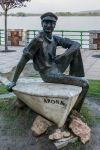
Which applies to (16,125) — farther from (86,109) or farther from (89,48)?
(89,48)

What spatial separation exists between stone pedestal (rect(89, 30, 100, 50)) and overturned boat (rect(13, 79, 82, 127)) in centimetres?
1642

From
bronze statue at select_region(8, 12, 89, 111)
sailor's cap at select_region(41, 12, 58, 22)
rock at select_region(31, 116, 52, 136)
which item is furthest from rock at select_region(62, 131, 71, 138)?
sailor's cap at select_region(41, 12, 58, 22)

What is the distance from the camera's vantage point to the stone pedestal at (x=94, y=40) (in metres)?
22.9

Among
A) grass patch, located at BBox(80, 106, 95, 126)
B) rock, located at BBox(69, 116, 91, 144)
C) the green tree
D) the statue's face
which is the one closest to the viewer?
rock, located at BBox(69, 116, 91, 144)

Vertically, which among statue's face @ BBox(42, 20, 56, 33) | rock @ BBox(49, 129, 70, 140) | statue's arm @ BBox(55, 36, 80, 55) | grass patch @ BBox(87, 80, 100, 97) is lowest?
rock @ BBox(49, 129, 70, 140)

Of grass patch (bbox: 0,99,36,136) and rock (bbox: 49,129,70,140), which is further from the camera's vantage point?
grass patch (bbox: 0,99,36,136)

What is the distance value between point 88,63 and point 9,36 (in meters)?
8.50

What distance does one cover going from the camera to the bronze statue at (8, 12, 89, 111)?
663 cm

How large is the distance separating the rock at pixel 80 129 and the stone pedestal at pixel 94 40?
16.4m

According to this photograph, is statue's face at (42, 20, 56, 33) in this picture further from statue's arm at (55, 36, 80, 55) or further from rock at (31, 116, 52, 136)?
rock at (31, 116, 52, 136)

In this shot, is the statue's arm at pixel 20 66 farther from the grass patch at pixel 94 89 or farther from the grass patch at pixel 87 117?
the grass patch at pixel 94 89

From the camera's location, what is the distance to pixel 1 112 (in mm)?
7418

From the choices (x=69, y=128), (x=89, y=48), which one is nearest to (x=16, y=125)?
(x=69, y=128)

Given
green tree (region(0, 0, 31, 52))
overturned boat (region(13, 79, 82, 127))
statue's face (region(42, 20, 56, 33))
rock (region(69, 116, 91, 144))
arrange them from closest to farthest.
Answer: overturned boat (region(13, 79, 82, 127)) → rock (region(69, 116, 91, 144)) → statue's face (region(42, 20, 56, 33)) → green tree (region(0, 0, 31, 52))
